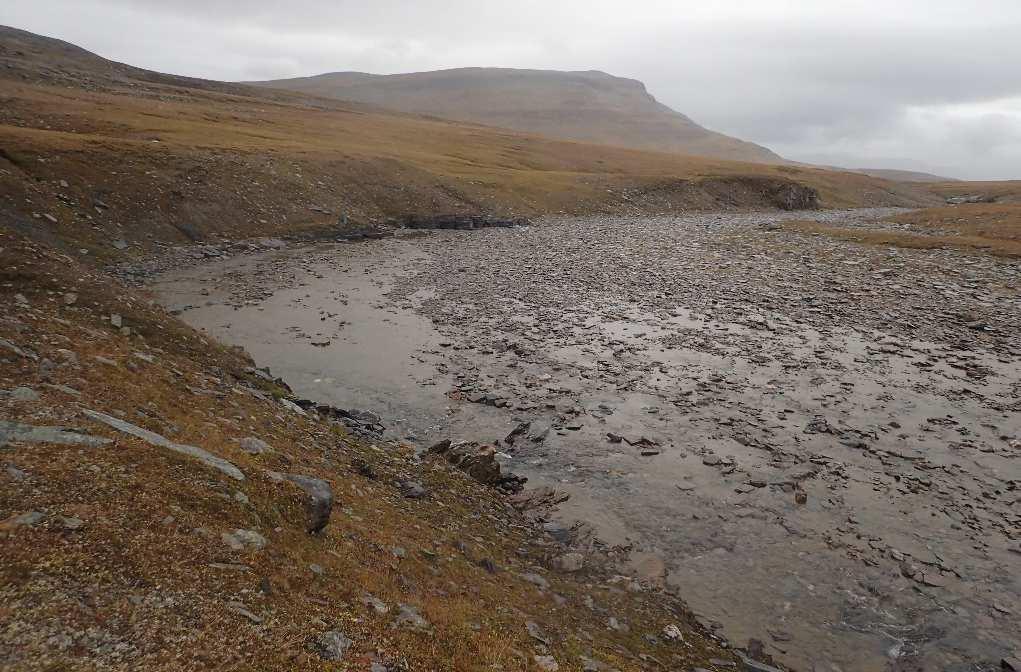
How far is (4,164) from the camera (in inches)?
1309

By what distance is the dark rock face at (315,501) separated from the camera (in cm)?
893

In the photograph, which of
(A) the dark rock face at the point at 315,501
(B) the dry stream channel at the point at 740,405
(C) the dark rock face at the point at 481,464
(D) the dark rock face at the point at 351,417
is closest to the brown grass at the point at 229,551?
(A) the dark rock face at the point at 315,501

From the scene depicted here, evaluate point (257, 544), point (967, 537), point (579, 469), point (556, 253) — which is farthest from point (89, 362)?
point (556, 253)

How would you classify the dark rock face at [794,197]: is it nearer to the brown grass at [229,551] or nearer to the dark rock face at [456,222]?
the dark rock face at [456,222]

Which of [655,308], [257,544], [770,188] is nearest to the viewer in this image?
[257,544]

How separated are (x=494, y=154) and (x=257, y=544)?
103m

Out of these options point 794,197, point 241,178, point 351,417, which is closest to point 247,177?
point 241,178

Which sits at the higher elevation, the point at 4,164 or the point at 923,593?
the point at 4,164

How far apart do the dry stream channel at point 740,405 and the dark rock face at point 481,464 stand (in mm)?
753

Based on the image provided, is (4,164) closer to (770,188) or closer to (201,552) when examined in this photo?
(201,552)

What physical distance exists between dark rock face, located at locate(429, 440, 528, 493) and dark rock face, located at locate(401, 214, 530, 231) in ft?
145

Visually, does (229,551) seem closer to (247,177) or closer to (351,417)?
(351,417)

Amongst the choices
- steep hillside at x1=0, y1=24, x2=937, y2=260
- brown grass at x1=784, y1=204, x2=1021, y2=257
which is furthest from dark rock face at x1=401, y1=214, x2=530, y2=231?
brown grass at x1=784, y1=204, x2=1021, y2=257

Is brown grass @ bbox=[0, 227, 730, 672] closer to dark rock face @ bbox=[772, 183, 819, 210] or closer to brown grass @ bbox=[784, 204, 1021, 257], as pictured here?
brown grass @ bbox=[784, 204, 1021, 257]
